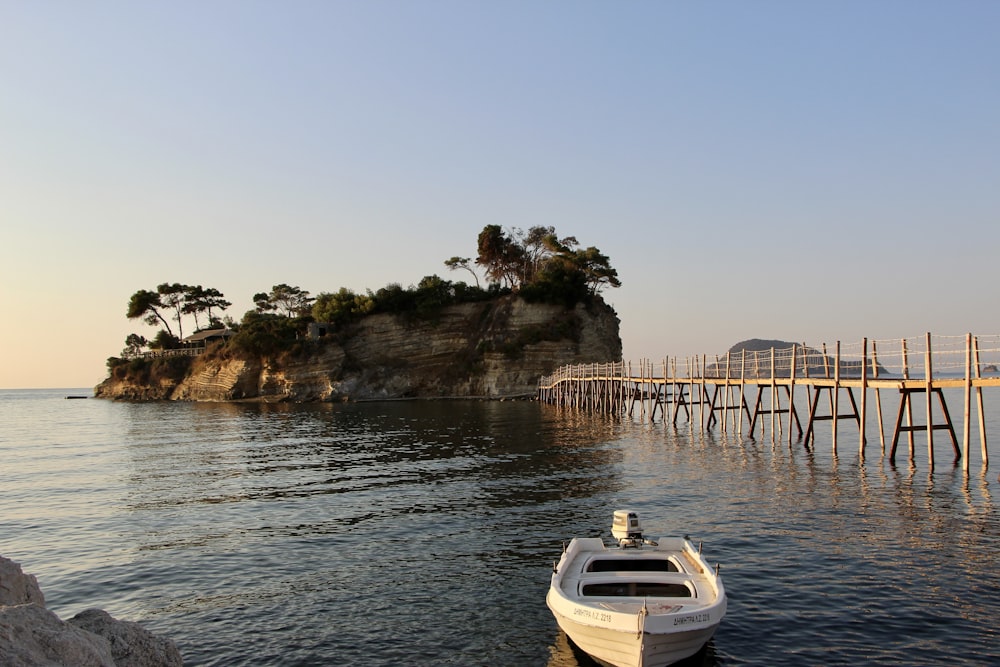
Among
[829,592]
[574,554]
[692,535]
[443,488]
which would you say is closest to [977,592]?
[829,592]

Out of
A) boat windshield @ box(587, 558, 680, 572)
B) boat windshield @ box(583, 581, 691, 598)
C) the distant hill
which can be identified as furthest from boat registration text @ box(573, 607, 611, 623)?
the distant hill

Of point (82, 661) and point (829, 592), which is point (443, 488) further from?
point (82, 661)

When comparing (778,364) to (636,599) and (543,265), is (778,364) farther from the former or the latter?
(543,265)

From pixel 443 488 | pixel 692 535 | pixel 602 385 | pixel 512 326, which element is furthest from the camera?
pixel 512 326

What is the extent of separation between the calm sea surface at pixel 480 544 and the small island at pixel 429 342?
171ft

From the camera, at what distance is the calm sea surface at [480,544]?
11.3 meters

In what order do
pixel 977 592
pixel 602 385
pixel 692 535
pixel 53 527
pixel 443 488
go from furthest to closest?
pixel 602 385
pixel 443 488
pixel 53 527
pixel 692 535
pixel 977 592

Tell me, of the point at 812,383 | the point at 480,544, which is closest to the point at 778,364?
the point at 812,383

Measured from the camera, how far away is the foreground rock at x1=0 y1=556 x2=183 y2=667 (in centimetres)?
615

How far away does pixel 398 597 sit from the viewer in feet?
43.6

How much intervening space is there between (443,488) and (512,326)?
65.0 m

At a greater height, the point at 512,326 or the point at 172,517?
the point at 512,326

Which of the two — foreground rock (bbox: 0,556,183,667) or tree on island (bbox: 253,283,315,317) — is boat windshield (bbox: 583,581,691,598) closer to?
foreground rock (bbox: 0,556,183,667)

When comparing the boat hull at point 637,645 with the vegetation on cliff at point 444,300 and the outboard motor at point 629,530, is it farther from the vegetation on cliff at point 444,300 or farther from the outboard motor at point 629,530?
the vegetation on cliff at point 444,300
